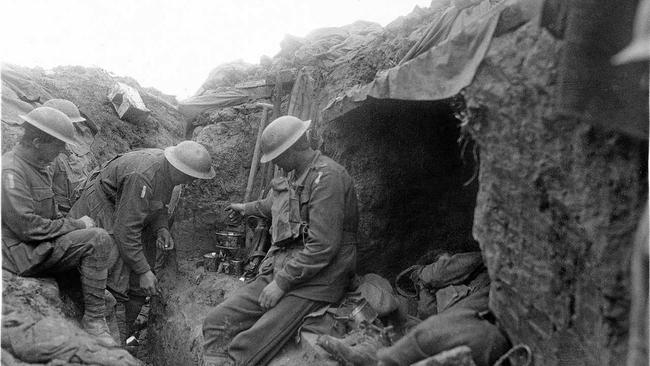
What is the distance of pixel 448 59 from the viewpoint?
3.36 m

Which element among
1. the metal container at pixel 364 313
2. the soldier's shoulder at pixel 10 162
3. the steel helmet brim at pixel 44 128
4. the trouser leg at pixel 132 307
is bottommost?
the trouser leg at pixel 132 307

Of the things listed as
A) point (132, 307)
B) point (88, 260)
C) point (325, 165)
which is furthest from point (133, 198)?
point (325, 165)

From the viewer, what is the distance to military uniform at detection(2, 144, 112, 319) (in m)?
4.34

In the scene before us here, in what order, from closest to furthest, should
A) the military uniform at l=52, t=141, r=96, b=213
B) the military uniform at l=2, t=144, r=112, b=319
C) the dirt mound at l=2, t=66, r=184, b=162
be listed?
the military uniform at l=2, t=144, r=112, b=319, the military uniform at l=52, t=141, r=96, b=213, the dirt mound at l=2, t=66, r=184, b=162

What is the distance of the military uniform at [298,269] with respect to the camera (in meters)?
4.25

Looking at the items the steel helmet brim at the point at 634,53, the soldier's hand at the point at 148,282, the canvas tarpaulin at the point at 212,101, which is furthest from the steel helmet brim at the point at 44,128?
the steel helmet brim at the point at 634,53

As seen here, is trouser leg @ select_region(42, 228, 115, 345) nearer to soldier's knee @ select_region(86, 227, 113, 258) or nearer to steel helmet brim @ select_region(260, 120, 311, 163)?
soldier's knee @ select_region(86, 227, 113, 258)

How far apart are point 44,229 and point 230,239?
255 cm

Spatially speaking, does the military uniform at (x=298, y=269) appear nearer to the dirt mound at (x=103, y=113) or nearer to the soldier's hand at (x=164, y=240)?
the soldier's hand at (x=164, y=240)

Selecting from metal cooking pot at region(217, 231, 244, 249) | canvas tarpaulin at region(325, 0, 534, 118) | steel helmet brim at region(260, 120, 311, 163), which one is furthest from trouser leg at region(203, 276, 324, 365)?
metal cooking pot at region(217, 231, 244, 249)

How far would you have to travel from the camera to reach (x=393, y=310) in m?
4.30

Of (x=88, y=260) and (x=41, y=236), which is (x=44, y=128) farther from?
(x=88, y=260)

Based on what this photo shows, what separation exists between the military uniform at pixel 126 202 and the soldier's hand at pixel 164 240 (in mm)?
372

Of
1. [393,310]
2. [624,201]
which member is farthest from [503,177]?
[393,310]
